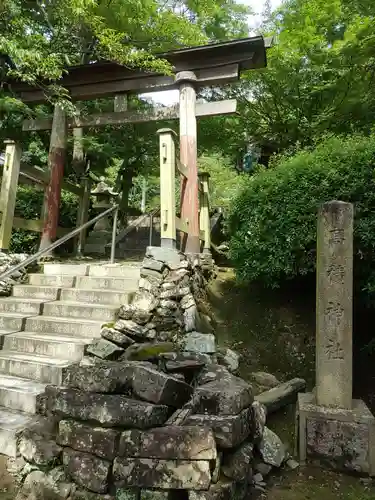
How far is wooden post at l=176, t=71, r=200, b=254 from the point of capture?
6.54 metres

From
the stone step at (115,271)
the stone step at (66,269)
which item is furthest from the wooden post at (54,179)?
the stone step at (115,271)

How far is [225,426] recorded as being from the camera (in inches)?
106

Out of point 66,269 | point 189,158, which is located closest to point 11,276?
point 66,269

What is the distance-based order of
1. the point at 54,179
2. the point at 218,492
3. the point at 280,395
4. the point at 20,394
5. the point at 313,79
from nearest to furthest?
1. the point at 218,492
2. the point at 20,394
3. the point at 280,395
4. the point at 54,179
5. the point at 313,79

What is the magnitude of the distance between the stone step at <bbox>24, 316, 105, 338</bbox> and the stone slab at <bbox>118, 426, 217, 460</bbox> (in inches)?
69.4

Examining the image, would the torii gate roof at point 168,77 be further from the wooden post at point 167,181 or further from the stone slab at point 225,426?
the stone slab at point 225,426

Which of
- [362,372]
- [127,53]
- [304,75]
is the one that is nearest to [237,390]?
[362,372]

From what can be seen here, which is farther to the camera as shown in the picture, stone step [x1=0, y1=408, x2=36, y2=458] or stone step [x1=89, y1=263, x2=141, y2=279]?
stone step [x1=89, y1=263, x2=141, y2=279]

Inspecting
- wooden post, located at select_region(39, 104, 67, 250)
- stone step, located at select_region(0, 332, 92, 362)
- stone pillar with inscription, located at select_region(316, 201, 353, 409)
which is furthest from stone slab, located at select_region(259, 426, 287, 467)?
wooden post, located at select_region(39, 104, 67, 250)

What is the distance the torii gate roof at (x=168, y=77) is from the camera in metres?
6.58

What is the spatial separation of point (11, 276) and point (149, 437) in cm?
409

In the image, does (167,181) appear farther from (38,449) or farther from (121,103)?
(38,449)

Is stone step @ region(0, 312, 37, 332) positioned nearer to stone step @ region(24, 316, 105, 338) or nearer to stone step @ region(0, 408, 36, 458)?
stone step @ region(24, 316, 105, 338)

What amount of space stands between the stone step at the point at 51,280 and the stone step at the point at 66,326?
847mm
